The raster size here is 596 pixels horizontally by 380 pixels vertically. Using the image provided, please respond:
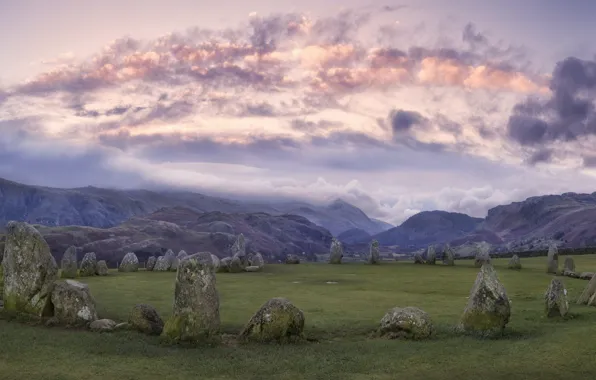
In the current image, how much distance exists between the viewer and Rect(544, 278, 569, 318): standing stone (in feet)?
99.5

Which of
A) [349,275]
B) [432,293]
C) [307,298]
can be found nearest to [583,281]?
[432,293]

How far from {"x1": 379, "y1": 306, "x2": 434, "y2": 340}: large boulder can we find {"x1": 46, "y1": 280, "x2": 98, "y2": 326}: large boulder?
1611 cm

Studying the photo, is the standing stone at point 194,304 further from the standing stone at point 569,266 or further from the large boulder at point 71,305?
the standing stone at point 569,266

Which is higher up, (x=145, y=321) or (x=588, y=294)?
(x=588, y=294)

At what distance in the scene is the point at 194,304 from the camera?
25812mm

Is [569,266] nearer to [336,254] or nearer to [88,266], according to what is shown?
[336,254]

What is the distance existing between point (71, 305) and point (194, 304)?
8194mm

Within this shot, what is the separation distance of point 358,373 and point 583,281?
39.3 meters

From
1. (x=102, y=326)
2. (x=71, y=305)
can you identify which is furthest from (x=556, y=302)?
(x=71, y=305)

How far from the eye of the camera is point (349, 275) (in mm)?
60094

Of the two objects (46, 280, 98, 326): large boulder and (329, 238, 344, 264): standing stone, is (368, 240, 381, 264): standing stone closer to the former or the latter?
(329, 238, 344, 264): standing stone

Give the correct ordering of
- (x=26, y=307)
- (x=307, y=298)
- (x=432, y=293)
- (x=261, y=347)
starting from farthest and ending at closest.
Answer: (x=432, y=293)
(x=307, y=298)
(x=26, y=307)
(x=261, y=347)

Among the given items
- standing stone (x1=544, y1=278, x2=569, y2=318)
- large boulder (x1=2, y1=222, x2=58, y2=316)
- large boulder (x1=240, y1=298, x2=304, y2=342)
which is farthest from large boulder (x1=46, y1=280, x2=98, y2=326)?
standing stone (x1=544, y1=278, x2=569, y2=318)

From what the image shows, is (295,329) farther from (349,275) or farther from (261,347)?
(349,275)
